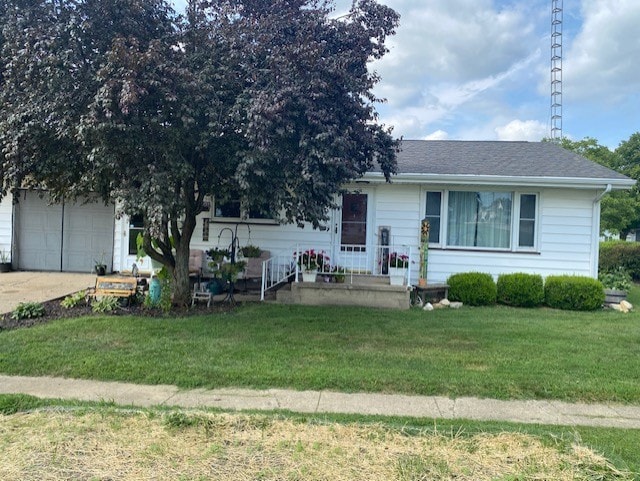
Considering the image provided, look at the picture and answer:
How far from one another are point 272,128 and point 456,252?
6.40 meters

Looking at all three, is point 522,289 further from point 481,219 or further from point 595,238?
point 595,238

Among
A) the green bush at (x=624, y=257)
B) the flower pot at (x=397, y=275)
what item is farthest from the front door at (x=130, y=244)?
the green bush at (x=624, y=257)

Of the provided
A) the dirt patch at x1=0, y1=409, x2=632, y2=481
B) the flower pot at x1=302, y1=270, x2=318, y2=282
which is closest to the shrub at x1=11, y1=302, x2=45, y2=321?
the dirt patch at x1=0, y1=409, x2=632, y2=481

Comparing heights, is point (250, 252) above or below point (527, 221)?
below

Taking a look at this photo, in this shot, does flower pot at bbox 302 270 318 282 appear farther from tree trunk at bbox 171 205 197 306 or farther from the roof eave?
the roof eave

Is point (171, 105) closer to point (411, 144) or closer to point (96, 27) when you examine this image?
point (96, 27)

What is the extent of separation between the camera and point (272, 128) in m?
5.41

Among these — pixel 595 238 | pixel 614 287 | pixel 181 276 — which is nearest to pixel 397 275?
pixel 181 276

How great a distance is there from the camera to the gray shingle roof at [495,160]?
9945 mm

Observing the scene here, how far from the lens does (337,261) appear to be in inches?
415

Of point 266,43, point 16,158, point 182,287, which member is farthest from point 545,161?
point 16,158

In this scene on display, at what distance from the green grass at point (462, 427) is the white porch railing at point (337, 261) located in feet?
17.0

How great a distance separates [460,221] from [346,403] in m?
7.15

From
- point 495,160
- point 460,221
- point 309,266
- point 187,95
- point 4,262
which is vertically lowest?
point 4,262
